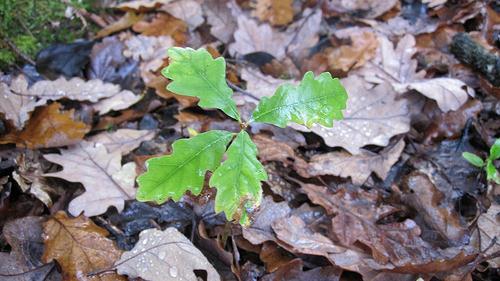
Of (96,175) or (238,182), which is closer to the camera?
(238,182)

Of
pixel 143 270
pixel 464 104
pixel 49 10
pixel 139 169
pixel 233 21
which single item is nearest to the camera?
pixel 143 270

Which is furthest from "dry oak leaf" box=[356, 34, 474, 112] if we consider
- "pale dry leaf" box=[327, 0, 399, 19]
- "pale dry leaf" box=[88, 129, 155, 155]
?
"pale dry leaf" box=[88, 129, 155, 155]

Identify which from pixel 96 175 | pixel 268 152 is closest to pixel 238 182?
pixel 268 152

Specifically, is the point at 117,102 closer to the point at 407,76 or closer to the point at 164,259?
the point at 164,259

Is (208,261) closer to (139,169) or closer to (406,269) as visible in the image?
(139,169)

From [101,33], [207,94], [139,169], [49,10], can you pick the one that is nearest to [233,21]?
[101,33]

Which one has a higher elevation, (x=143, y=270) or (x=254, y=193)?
(x=254, y=193)

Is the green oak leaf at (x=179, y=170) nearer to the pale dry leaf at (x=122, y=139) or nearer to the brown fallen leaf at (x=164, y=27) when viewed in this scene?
the pale dry leaf at (x=122, y=139)
